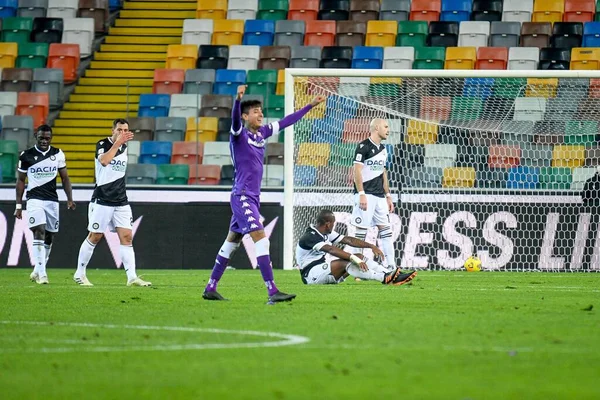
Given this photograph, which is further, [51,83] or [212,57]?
[212,57]

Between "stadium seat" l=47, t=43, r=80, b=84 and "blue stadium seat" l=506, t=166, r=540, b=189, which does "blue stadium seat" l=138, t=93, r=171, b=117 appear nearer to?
"stadium seat" l=47, t=43, r=80, b=84

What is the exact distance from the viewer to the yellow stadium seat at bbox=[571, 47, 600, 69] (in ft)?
72.9

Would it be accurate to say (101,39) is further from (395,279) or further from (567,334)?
(567,334)

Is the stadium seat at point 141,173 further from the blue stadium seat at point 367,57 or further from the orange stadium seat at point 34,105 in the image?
the blue stadium seat at point 367,57

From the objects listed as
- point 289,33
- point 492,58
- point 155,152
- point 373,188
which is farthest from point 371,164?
point 289,33

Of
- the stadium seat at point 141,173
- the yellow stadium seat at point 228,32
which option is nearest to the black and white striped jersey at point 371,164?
the stadium seat at point 141,173

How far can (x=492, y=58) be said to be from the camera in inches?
903

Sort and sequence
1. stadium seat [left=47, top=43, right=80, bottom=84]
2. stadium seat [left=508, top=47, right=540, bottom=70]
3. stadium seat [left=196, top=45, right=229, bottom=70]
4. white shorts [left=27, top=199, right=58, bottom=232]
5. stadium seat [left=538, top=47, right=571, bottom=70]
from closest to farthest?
white shorts [left=27, top=199, right=58, bottom=232] → stadium seat [left=538, top=47, right=571, bottom=70] → stadium seat [left=508, top=47, right=540, bottom=70] → stadium seat [left=196, top=45, right=229, bottom=70] → stadium seat [left=47, top=43, right=80, bottom=84]

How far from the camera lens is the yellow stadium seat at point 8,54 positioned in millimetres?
24828

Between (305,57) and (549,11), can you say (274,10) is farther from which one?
(549,11)

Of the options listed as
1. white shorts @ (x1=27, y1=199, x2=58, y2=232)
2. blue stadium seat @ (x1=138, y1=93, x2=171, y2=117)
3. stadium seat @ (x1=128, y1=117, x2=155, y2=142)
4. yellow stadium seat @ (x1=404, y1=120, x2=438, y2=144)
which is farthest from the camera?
blue stadium seat @ (x1=138, y1=93, x2=171, y2=117)

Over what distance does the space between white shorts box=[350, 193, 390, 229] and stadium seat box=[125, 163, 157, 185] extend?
6040 mm

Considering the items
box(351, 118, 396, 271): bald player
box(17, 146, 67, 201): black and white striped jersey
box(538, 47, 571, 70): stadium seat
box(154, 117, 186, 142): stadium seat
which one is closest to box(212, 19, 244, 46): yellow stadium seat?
box(154, 117, 186, 142): stadium seat

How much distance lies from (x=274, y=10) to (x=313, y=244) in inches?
507
